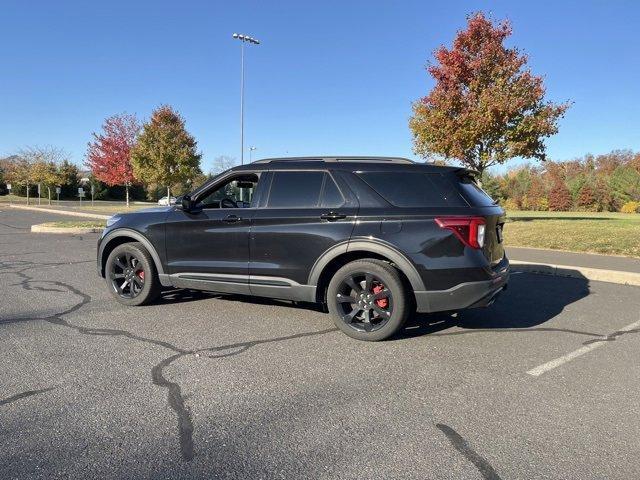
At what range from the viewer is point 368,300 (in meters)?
4.65

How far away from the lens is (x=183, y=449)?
2.66 meters

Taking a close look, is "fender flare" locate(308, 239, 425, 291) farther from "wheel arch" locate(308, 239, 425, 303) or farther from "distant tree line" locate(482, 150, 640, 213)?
"distant tree line" locate(482, 150, 640, 213)

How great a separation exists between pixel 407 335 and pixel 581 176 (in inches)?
2397

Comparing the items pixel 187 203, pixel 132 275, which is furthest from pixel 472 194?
pixel 132 275

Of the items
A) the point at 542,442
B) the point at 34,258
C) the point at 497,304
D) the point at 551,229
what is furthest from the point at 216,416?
the point at 551,229

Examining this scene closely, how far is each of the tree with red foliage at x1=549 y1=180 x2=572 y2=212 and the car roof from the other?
56991mm

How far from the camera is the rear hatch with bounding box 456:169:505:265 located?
456 centimetres

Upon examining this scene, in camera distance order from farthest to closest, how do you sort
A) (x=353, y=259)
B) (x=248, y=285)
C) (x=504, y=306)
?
(x=504, y=306)
(x=248, y=285)
(x=353, y=259)

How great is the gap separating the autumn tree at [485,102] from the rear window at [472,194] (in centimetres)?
1228

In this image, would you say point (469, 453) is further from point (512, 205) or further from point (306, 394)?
point (512, 205)

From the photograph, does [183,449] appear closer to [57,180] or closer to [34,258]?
[34,258]

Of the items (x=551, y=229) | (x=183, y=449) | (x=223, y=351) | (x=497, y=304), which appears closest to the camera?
(x=183, y=449)

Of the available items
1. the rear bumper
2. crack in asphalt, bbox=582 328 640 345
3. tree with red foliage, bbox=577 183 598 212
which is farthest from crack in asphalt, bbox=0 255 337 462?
tree with red foliage, bbox=577 183 598 212

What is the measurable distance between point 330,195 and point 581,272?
19.2ft
